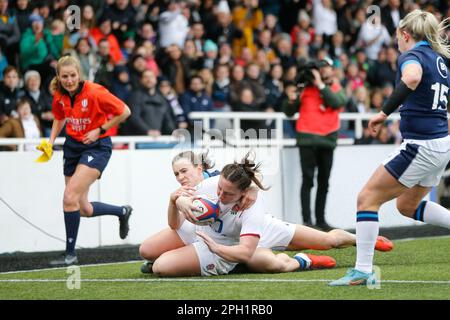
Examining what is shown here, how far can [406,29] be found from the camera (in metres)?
7.65

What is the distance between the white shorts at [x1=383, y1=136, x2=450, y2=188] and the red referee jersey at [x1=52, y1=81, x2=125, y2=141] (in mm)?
3654

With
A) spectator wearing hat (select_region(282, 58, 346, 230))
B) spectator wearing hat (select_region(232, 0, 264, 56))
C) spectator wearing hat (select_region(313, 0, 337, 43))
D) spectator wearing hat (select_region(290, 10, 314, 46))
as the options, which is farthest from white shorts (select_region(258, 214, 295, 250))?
spectator wearing hat (select_region(313, 0, 337, 43))

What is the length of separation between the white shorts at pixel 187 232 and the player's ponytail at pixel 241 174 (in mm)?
933

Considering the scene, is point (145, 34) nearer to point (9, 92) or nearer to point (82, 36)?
point (82, 36)

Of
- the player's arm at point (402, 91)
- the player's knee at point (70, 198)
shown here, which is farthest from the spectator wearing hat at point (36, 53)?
the player's arm at point (402, 91)

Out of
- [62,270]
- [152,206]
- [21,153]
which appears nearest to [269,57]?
[152,206]

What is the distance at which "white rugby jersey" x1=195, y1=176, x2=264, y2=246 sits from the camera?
7.80m

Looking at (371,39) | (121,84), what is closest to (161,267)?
(121,84)

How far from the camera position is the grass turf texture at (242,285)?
22.9 feet

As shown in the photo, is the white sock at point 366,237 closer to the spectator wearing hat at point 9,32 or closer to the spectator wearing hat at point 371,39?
the spectator wearing hat at point 9,32

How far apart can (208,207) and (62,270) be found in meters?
2.22

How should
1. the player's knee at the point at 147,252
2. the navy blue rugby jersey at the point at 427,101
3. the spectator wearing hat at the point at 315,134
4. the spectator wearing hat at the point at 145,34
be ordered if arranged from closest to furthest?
the navy blue rugby jersey at the point at 427,101 < the player's knee at the point at 147,252 < the spectator wearing hat at the point at 315,134 < the spectator wearing hat at the point at 145,34

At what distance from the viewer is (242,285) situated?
7.59 m

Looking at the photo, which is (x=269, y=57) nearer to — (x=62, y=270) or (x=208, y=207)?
(x=62, y=270)
